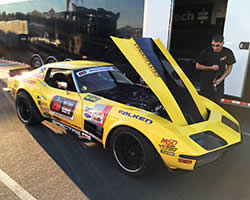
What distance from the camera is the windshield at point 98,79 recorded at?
12.3 feet

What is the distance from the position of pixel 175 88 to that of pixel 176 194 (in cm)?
139

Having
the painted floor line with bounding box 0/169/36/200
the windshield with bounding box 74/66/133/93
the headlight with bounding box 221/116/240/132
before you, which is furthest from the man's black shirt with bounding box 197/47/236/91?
the painted floor line with bounding box 0/169/36/200

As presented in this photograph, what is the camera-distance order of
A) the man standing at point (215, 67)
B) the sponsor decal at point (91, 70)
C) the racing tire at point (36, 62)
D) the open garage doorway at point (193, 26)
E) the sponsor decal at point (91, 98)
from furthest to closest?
the racing tire at point (36, 62) → the open garage doorway at point (193, 26) → the man standing at point (215, 67) → the sponsor decal at point (91, 70) → the sponsor decal at point (91, 98)

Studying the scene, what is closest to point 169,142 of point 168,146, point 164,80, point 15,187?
point 168,146

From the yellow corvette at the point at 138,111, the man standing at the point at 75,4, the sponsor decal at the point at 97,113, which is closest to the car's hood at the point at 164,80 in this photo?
the yellow corvette at the point at 138,111

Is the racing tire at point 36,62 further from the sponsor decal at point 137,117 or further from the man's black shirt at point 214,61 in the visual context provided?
the sponsor decal at point 137,117

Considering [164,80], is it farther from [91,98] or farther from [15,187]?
[15,187]

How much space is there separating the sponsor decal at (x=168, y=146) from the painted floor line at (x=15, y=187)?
5.02 feet

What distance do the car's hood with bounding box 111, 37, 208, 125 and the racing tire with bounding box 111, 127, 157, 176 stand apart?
0.51m

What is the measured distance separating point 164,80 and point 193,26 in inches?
313

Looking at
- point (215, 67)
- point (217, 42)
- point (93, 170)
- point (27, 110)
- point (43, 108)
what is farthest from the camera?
point (27, 110)

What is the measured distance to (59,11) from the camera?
842cm

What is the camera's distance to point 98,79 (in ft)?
12.9

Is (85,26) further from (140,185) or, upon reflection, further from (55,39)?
(140,185)
